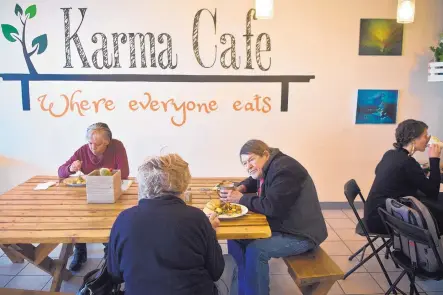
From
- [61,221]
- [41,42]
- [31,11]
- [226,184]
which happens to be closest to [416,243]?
[226,184]

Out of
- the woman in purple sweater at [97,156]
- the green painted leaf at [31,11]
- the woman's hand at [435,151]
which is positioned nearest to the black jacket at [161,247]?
the woman in purple sweater at [97,156]

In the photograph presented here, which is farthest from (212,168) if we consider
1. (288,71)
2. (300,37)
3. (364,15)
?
(364,15)

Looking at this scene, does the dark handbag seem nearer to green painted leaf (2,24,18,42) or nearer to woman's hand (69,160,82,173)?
woman's hand (69,160,82,173)

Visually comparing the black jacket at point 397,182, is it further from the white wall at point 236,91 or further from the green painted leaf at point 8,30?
the green painted leaf at point 8,30

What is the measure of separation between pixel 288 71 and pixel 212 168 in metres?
1.36

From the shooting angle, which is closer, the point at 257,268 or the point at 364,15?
the point at 257,268

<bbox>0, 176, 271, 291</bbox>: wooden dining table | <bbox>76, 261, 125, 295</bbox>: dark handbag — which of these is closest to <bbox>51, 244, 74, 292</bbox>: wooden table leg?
<bbox>0, 176, 271, 291</bbox>: wooden dining table

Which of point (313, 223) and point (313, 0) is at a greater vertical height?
point (313, 0)

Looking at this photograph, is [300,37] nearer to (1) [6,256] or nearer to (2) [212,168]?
(2) [212,168]

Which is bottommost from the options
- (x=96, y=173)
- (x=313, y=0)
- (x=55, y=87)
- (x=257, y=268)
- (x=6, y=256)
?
(x=6, y=256)

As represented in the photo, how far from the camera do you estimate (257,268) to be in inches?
88.9

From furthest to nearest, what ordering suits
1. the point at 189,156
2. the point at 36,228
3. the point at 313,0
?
1. the point at 189,156
2. the point at 313,0
3. the point at 36,228

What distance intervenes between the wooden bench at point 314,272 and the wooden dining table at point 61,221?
1.07 ft

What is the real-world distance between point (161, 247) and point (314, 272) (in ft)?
3.37
